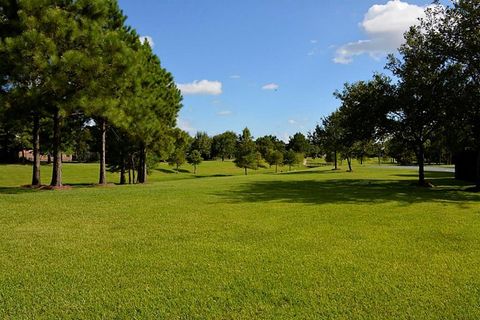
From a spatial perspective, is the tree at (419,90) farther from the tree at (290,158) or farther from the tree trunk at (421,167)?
the tree at (290,158)

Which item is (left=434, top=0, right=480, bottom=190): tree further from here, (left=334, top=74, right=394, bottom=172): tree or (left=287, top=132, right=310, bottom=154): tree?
(left=287, top=132, right=310, bottom=154): tree

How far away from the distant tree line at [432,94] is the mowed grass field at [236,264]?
9.88m

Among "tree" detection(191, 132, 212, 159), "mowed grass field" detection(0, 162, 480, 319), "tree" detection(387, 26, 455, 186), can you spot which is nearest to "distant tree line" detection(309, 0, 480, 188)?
"tree" detection(387, 26, 455, 186)

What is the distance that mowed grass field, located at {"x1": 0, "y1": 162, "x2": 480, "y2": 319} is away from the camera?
4.62 meters

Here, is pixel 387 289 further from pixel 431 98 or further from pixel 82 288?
pixel 431 98

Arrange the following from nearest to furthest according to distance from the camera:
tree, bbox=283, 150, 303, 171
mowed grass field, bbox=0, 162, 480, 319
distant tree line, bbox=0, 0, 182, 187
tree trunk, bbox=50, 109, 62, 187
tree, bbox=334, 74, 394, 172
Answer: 1. mowed grass field, bbox=0, 162, 480, 319
2. distant tree line, bbox=0, 0, 182, 187
3. tree trunk, bbox=50, 109, 62, 187
4. tree, bbox=334, 74, 394, 172
5. tree, bbox=283, 150, 303, 171

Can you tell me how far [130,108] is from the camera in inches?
817

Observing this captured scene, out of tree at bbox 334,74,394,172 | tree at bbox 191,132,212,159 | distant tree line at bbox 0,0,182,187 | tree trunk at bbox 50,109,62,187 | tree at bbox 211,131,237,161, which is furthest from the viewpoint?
tree at bbox 211,131,237,161

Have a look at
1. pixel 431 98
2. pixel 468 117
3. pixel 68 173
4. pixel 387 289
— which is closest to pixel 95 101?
pixel 387 289

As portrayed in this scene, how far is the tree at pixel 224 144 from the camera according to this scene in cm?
10156

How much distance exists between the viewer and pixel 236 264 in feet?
20.1

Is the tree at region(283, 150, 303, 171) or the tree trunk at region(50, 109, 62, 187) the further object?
the tree at region(283, 150, 303, 171)

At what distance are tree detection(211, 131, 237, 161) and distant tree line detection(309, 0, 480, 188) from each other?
75115mm

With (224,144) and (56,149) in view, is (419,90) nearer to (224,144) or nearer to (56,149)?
(56,149)
